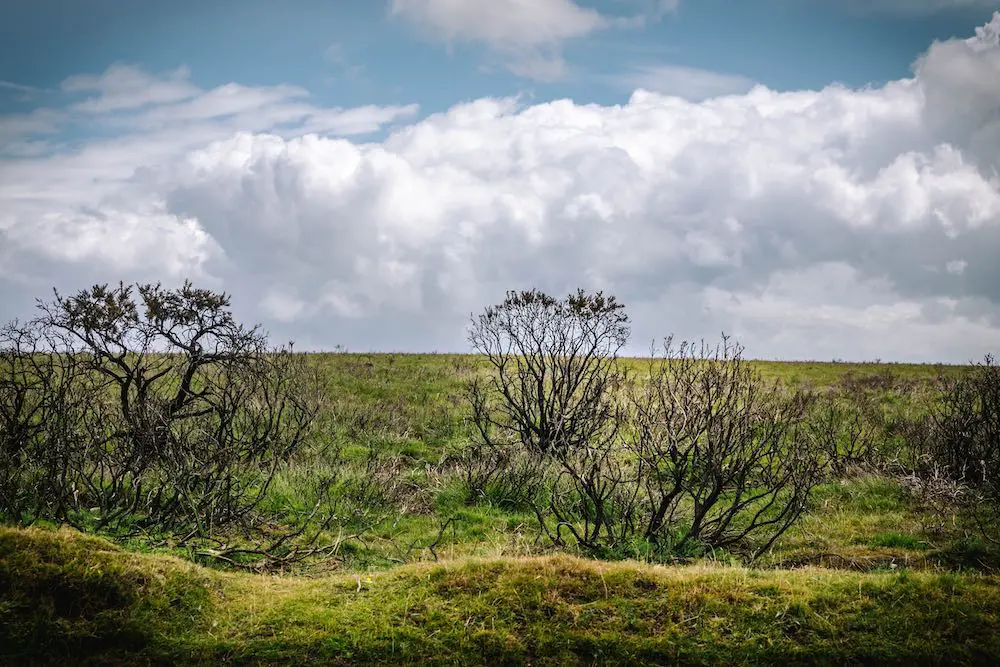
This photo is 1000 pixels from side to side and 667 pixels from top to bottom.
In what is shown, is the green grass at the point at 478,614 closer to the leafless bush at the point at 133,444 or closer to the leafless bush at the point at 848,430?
the leafless bush at the point at 133,444

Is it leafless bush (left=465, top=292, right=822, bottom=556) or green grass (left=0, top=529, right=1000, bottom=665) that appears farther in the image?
leafless bush (left=465, top=292, right=822, bottom=556)

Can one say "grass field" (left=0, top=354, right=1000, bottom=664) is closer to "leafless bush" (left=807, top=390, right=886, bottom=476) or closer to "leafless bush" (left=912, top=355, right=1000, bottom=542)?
"leafless bush" (left=912, top=355, right=1000, bottom=542)

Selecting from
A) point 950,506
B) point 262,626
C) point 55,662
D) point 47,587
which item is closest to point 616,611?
point 262,626

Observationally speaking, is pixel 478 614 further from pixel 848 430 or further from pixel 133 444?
pixel 848 430

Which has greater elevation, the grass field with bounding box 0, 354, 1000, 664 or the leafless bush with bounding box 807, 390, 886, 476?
the leafless bush with bounding box 807, 390, 886, 476

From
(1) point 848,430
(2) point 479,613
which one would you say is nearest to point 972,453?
(1) point 848,430

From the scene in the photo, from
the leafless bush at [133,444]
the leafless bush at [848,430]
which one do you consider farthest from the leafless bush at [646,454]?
the leafless bush at [133,444]

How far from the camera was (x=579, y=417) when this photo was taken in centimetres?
1595

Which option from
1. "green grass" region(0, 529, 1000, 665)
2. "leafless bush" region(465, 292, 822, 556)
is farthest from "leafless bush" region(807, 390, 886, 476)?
"green grass" region(0, 529, 1000, 665)

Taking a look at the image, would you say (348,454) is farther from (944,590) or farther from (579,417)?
(944,590)

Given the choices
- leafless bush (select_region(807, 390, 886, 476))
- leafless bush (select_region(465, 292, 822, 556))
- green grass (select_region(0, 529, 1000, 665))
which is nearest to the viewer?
green grass (select_region(0, 529, 1000, 665))

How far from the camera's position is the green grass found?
6.20 meters

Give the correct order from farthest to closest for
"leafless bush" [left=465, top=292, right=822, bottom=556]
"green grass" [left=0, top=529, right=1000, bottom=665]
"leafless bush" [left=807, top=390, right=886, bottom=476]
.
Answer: "leafless bush" [left=807, top=390, right=886, bottom=476] < "leafless bush" [left=465, top=292, right=822, bottom=556] < "green grass" [left=0, top=529, right=1000, bottom=665]

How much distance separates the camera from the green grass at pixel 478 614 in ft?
20.3
